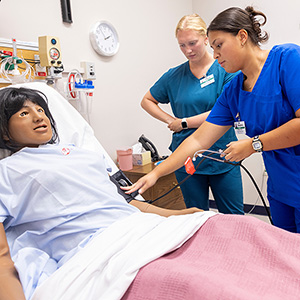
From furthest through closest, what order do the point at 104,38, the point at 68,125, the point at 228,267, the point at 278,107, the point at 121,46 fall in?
the point at 121,46, the point at 104,38, the point at 68,125, the point at 278,107, the point at 228,267

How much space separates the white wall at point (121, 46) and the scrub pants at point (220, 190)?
2.99ft

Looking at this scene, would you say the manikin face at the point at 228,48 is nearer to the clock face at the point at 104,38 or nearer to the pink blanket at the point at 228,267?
the pink blanket at the point at 228,267

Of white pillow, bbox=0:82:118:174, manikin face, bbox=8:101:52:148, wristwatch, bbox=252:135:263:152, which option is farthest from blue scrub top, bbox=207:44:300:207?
manikin face, bbox=8:101:52:148

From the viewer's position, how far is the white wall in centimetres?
198

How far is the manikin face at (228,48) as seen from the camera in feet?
4.09

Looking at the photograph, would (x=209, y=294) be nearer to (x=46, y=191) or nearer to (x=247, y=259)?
(x=247, y=259)

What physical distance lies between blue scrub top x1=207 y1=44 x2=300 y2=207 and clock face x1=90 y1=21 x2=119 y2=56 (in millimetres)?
1375

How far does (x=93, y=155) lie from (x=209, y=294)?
2.64 feet

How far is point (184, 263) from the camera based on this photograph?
32.9 inches

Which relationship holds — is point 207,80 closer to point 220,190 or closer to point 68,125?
point 220,190

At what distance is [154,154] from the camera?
2.73 m

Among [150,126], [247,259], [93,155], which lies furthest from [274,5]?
[247,259]

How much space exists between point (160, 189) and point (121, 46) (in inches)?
49.6

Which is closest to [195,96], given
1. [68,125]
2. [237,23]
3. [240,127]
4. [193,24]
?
[193,24]
